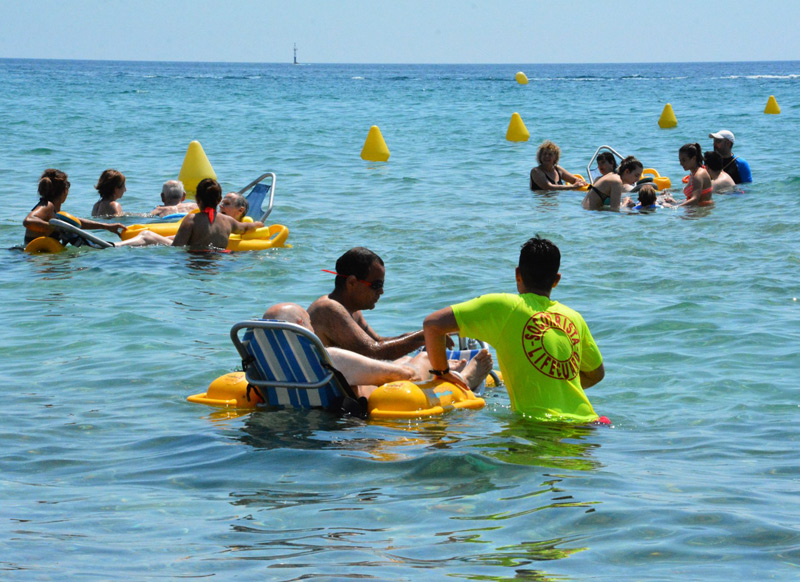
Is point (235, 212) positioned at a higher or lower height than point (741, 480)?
higher

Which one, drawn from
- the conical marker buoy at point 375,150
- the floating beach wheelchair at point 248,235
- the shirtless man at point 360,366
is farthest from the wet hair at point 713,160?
the shirtless man at point 360,366

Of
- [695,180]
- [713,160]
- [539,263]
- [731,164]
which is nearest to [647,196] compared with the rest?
[695,180]

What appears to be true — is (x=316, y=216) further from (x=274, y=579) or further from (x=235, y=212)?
(x=274, y=579)

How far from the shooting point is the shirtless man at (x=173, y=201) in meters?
12.3

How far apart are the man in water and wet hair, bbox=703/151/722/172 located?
408 inches

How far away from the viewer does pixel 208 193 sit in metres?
10.2

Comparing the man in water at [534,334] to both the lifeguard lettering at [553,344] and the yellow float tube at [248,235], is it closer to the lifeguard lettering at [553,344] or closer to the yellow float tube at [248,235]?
the lifeguard lettering at [553,344]

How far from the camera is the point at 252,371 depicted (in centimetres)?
542

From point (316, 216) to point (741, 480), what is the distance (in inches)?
380

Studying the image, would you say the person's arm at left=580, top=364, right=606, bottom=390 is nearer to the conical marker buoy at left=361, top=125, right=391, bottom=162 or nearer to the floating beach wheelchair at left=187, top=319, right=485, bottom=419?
the floating beach wheelchair at left=187, top=319, right=485, bottom=419

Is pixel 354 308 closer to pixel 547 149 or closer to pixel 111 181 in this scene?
pixel 111 181

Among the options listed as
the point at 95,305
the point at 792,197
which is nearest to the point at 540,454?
the point at 95,305

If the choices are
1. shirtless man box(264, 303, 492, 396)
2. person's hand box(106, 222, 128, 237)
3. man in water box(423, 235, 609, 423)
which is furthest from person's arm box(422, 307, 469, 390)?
person's hand box(106, 222, 128, 237)

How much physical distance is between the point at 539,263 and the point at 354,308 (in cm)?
131
